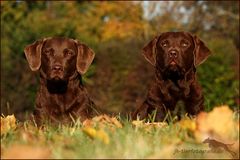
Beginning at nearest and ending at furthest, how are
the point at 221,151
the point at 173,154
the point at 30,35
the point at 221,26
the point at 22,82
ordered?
the point at 173,154 → the point at 221,151 → the point at 22,82 → the point at 30,35 → the point at 221,26

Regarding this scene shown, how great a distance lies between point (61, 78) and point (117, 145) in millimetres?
4011

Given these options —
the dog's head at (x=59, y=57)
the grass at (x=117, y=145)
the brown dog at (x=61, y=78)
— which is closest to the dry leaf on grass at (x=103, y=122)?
the grass at (x=117, y=145)

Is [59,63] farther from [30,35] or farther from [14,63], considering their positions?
[30,35]

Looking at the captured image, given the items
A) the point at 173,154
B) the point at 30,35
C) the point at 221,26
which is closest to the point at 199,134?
the point at 173,154

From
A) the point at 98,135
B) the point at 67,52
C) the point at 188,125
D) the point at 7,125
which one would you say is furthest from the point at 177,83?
the point at 98,135

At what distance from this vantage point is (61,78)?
7.67 metres

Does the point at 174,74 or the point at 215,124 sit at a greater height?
the point at 174,74

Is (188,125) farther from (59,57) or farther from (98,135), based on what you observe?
(59,57)

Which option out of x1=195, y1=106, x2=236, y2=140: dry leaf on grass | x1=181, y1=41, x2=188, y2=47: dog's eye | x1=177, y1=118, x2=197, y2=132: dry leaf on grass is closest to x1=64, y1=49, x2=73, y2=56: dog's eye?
x1=181, y1=41, x2=188, y2=47: dog's eye

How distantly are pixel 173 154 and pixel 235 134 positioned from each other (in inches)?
28.1

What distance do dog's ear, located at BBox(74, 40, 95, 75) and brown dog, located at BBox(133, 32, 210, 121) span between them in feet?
2.89

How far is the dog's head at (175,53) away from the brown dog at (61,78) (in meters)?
0.96

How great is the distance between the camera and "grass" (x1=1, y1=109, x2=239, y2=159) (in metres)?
3.58

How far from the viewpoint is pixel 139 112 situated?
26.8ft
